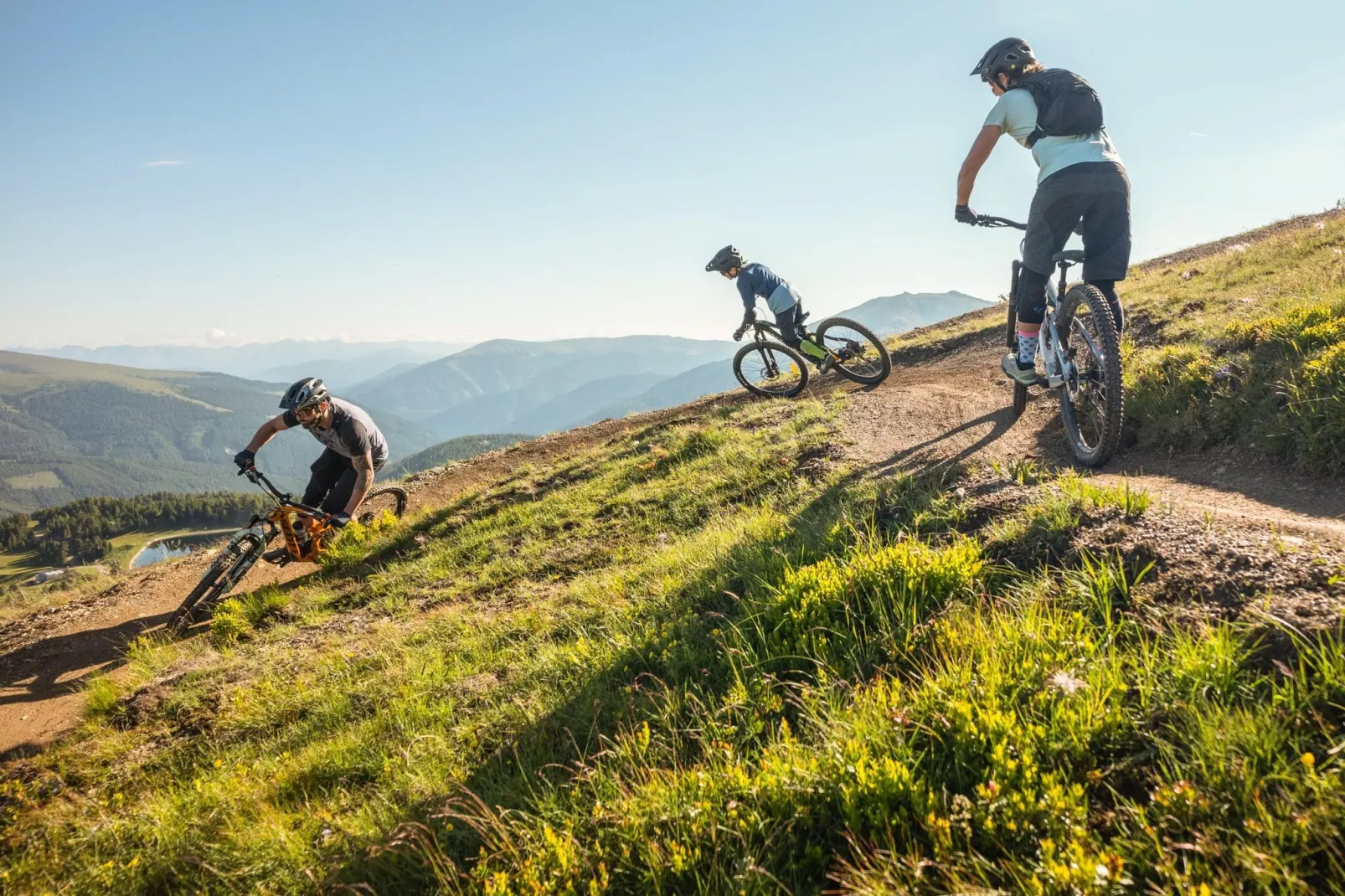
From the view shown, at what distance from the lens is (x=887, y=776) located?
2.17 meters

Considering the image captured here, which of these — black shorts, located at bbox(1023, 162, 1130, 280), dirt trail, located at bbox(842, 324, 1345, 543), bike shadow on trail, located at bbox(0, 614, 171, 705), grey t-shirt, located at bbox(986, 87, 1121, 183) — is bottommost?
bike shadow on trail, located at bbox(0, 614, 171, 705)

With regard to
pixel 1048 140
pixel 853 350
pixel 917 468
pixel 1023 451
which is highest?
pixel 1048 140

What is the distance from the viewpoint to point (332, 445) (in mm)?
9609

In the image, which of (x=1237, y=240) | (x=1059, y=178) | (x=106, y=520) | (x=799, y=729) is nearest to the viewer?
(x=799, y=729)

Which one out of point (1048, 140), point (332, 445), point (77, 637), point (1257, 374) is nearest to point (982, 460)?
point (1257, 374)

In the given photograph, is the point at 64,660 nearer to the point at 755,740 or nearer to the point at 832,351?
the point at 755,740

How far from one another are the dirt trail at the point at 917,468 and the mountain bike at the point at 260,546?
3.53 feet

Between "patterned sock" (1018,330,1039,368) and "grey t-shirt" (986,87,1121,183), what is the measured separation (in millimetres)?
1779

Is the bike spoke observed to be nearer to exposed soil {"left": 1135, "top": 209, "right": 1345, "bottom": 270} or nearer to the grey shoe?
the grey shoe

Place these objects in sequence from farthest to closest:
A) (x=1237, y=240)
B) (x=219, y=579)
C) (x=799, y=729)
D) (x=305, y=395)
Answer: (x=1237, y=240), (x=305, y=395), (x=219, y=579), (x=799, y=729)

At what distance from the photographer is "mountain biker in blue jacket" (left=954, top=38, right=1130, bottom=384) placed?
528cm

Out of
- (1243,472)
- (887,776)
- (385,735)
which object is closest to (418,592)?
(385,735)

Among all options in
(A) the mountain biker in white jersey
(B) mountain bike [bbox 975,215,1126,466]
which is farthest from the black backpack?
(A) the mountain biker in white jersey

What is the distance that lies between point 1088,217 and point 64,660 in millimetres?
13611
